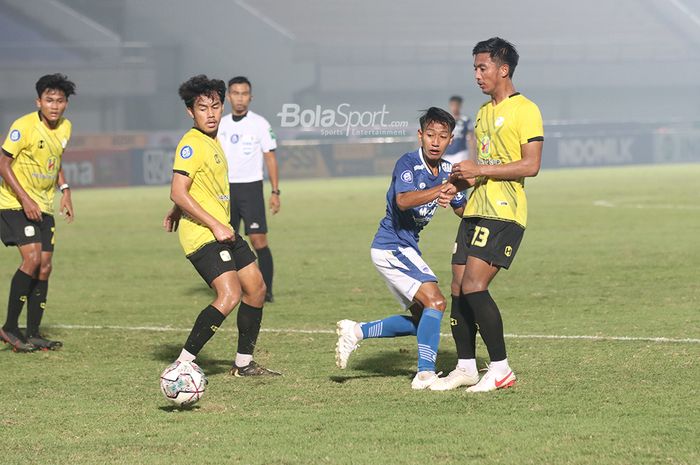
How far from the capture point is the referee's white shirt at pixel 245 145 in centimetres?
1191

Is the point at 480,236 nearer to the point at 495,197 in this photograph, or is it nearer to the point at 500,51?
the point at 495,197

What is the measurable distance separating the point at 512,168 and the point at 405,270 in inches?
41.5

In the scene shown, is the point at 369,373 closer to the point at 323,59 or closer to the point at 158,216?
the point at 158,216

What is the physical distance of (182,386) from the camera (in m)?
6.57

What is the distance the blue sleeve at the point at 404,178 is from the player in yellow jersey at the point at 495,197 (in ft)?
1.27

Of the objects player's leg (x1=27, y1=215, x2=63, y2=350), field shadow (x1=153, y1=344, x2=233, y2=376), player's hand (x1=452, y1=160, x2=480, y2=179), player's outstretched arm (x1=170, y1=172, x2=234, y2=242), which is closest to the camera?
player's hand (x1=452, y1=160, x2=480, y2=179)

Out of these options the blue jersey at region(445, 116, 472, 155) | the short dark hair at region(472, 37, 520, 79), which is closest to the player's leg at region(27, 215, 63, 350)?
the short dark hair at region(472, 37, 520, 79)

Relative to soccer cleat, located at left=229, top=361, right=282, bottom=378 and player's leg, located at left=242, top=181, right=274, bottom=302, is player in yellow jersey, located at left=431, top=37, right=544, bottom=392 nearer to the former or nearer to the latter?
soccer cleat, located at left=229, top=361, right=282, bottom=378

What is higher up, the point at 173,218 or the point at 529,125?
the point at 529,125

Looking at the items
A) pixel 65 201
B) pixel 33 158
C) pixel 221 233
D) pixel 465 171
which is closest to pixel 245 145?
pixel 65 201

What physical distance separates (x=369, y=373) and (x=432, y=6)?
173 feet

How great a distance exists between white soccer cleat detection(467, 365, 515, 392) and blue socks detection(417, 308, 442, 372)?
328 mm

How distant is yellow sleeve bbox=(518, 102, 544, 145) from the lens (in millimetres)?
6781

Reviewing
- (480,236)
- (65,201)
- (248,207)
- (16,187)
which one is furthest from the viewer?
(248,207)
